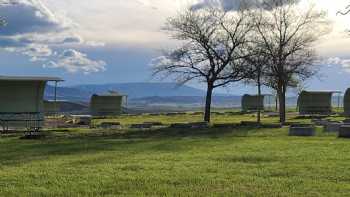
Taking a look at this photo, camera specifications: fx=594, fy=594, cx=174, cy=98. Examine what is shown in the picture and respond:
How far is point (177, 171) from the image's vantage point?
12.6 m

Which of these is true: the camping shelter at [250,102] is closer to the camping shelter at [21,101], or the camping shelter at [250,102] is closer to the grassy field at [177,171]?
the camping shelter at [21,101]

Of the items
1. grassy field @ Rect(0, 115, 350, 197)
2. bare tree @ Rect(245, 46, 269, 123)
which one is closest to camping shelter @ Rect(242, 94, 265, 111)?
bare tree @ Rect(245, 46, 269, 123)

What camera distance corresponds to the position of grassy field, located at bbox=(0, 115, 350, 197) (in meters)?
10.3

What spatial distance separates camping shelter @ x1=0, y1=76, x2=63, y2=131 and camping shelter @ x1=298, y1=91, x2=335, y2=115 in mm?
31812

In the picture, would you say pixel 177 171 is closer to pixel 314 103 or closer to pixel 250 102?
pixel 314 103

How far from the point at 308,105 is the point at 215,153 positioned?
4408 centimetres

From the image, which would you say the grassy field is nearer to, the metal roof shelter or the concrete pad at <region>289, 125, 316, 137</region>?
the concrete pad at <region>289, 125, 316, 137</region>

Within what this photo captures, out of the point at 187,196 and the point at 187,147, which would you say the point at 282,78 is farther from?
the point at 187,196

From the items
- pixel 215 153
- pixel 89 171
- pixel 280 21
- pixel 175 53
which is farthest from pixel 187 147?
pixel 280 21

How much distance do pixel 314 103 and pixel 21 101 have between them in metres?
34.4

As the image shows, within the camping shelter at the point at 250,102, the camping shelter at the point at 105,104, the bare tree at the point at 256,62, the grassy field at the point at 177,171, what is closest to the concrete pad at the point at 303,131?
the grassy field at the point at 177,171

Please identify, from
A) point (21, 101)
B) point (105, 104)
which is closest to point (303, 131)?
point (21, 101)

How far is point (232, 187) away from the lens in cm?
1052

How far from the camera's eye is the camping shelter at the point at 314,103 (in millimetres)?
58625
